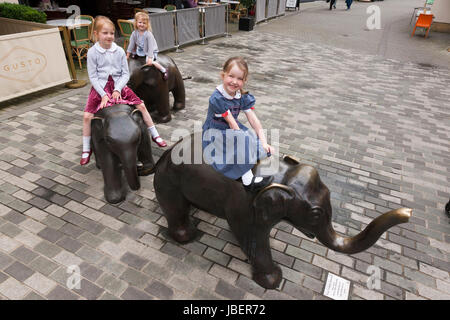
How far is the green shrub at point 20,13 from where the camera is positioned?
798 centimetres

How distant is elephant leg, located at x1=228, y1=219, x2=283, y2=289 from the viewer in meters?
2.68

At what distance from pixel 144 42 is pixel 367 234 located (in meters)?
4.99

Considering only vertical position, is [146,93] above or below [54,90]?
above

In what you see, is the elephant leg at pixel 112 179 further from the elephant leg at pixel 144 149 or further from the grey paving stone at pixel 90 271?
the grey paving stone at pixel 90 271

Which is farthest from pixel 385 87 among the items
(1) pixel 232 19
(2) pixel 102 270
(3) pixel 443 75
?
(1) pixel 232 19

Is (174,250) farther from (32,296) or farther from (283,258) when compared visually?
(32,296)

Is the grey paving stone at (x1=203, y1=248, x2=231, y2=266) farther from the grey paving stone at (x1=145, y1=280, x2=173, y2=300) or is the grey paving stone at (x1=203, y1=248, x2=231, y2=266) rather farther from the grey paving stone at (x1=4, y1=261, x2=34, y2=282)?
the grey paving stone at (x1=4, y1=261, x2=34, y2=282)

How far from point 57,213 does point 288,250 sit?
9.29 feet

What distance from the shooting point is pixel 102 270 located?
3.10m

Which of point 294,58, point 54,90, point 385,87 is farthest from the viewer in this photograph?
point 294,58

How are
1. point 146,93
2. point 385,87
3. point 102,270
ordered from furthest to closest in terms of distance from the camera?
point 385,87, point 146,93, point 102,270

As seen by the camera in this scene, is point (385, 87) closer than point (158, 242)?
No

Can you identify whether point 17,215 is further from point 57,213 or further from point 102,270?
point 102,270

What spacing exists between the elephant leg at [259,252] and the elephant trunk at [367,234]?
497 mm
